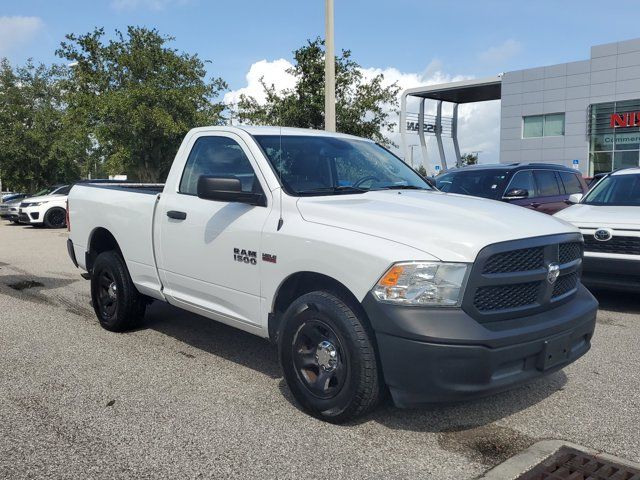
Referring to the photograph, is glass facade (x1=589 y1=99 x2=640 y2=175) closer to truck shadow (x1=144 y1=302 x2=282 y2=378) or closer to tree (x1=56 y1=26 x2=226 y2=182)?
tree (x1=56 y1=26 x2=226 y2=182)

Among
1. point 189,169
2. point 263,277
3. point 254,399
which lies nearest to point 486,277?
point 263,277

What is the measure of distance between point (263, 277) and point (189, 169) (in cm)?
148

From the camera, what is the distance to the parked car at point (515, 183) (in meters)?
9.45

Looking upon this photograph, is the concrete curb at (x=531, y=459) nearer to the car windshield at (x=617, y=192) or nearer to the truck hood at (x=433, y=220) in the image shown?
the truck hood at (x=433, y=220)

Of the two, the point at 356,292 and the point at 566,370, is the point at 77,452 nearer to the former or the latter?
the point at 356,292

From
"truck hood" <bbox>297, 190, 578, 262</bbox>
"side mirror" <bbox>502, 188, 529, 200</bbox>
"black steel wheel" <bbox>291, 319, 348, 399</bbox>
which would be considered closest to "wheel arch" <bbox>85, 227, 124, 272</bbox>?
"truck hood" <bbox>297, 190, 578, 262</bbox>

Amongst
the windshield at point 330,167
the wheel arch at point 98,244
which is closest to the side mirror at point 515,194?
the windshield at point 330,167

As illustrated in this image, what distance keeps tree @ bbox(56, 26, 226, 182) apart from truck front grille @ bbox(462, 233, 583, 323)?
20.0m

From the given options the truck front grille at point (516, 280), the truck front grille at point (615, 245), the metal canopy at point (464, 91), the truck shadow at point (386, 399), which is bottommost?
the truck shadow at point (386, 399)

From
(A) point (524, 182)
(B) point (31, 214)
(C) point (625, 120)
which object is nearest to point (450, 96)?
(C) point (625, 120)

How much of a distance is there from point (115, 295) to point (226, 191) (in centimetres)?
241

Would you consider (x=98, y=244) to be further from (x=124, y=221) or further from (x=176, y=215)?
(x=176, y=215)

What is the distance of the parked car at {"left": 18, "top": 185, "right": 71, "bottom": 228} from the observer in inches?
787

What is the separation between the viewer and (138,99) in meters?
22.5
